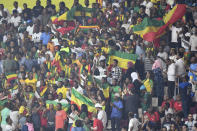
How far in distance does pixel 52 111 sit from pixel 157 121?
3313 millimetres

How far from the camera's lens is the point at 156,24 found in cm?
2452

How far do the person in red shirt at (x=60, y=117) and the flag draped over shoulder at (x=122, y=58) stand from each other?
258 cm

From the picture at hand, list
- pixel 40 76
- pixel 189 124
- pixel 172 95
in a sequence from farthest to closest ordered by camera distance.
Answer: pixel 40 76, pixel 172 95, pixel 189 124

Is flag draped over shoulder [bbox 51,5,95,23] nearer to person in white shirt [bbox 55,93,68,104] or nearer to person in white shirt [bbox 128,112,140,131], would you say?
person in white shirt [bbox 55,93,68,104]

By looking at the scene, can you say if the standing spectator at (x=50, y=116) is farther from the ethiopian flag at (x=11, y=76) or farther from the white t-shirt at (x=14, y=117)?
the ethiopian flag at (x=11, y=76)

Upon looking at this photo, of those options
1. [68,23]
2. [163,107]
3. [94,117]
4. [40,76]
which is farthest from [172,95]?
[68,23]

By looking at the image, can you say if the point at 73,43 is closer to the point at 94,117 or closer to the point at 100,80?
the point at 100,80

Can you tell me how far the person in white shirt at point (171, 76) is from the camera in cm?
2183

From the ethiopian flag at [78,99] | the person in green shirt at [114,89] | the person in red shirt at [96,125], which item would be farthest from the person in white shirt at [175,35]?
the person in red shirt at [96,125]

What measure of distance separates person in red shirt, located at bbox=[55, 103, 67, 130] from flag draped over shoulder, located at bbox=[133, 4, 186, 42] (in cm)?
Result: 395

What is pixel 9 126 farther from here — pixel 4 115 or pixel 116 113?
pixel 116 113

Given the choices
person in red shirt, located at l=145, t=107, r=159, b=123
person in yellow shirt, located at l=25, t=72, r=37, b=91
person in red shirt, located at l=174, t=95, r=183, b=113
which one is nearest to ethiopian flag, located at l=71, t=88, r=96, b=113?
person in yellow shirt, located at l=25, t=72, r=37, b=91

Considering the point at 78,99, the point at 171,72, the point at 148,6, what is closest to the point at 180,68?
the point at 171,72

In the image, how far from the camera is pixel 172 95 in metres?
22.0
